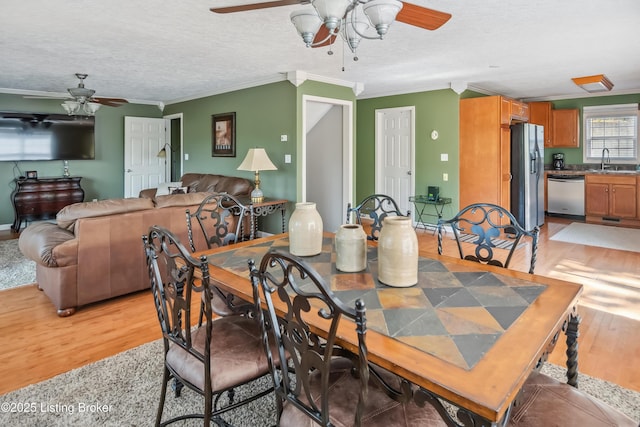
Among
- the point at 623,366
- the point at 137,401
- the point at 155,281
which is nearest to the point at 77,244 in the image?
the point at 137,401

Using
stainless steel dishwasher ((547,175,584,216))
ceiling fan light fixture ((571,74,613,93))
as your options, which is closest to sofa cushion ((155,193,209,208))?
ceiling fan light fixture ((571,74,613,93))

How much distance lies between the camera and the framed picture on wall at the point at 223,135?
21.3ft

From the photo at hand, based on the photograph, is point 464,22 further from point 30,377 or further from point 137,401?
point 30,377

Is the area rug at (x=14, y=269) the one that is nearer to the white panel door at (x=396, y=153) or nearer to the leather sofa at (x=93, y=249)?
the leather sofa at (x=93, y=249)

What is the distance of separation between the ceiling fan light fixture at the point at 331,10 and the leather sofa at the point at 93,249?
2.50 meters

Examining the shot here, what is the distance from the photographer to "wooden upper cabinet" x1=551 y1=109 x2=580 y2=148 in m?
7.66

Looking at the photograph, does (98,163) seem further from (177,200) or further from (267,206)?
(177,200)

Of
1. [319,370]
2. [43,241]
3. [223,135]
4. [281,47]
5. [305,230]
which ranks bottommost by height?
[319,370]

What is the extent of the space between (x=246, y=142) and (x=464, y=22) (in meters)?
3.81

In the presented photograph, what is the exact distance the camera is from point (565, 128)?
776 cm

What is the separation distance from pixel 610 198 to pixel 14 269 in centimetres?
900

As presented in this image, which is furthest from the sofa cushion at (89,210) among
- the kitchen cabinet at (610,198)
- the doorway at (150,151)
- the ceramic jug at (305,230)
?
the kitchen cabinet at (610,198)

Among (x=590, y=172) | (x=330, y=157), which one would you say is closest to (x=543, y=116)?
(x=590, y=172)

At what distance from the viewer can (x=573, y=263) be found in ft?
15.3
